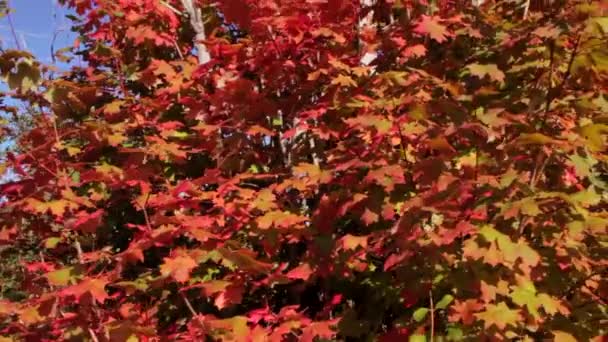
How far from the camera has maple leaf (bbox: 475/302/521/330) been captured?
2.65m

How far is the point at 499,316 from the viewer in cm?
268

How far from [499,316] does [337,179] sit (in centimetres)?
121

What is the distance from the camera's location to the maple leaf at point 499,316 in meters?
2.65

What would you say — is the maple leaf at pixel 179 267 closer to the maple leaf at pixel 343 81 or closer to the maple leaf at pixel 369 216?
the maple leaf at pixel 369 216

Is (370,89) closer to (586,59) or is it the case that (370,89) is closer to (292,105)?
(292,105)

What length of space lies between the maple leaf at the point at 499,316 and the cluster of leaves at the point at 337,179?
0.6 inches

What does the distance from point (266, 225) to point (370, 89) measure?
1.03 meters

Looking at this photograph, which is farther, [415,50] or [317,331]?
[415,50]

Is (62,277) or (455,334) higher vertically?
(62,277)

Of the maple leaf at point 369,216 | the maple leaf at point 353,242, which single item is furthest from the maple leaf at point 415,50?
the maple leaf at point 353,242

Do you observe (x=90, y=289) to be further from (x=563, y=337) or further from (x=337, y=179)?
(x=563, y=337)

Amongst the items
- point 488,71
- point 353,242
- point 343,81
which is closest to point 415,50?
point 343,81

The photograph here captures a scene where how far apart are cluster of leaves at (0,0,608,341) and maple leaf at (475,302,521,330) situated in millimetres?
15

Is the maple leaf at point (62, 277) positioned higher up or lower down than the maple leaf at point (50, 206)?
lower down
